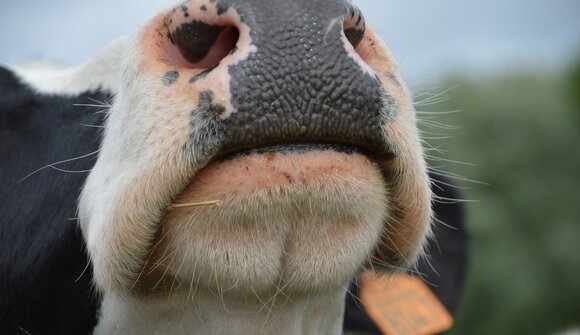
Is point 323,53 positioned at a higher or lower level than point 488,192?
higher

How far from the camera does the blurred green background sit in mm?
16750

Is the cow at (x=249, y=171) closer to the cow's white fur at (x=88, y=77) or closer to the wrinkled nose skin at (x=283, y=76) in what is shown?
the wrinkled nose skin at (x=283, y=76)

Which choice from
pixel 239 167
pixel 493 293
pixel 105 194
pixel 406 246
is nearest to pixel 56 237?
pixel 105 194

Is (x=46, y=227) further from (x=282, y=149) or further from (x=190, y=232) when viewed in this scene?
(x=282, y=149)

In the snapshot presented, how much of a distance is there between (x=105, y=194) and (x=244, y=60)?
25.1 inches

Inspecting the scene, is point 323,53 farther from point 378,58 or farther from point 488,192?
point 488,192

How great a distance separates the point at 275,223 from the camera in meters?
2.43

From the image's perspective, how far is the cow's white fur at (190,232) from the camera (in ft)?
8.04

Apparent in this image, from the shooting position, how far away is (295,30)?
238 centimetres

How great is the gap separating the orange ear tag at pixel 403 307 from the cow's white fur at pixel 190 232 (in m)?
1.47

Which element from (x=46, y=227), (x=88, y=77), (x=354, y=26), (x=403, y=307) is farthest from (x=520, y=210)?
(x=354, y=26)

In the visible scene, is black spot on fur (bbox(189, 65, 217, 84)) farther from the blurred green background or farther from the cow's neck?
the blurred green background

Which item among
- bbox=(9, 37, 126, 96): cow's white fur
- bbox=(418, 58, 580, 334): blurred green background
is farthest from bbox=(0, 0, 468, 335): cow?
bbox=(418, 58, 580, 334): blurred green background

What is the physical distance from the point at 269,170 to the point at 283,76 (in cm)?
25
